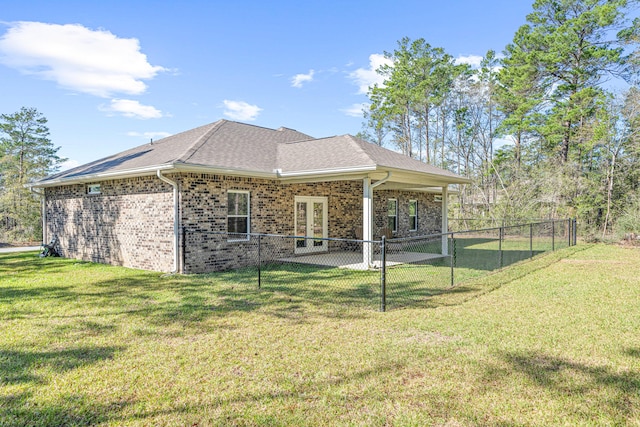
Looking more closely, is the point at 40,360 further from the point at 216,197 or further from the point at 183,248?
the point at 216,197

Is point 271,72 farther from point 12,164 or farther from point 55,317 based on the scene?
point 12,164

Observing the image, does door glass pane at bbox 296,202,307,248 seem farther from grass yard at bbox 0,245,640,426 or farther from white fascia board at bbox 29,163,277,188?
grass yard at bbox 0,245,640,426

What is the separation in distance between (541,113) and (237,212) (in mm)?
23475

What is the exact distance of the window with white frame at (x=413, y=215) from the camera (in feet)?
62.4

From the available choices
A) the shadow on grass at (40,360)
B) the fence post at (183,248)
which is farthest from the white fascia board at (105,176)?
the shadow on grass at (40,360)

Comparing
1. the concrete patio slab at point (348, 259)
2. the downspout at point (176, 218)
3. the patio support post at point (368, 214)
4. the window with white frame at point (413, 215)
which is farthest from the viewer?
the window with white frame at point (413, 215)

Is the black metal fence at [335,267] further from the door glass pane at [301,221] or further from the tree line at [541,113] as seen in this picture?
the tree line at [541,113]

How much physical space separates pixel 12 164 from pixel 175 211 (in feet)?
79.7

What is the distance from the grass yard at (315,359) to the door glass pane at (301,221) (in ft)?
18.1

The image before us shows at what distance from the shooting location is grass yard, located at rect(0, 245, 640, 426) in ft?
10.1

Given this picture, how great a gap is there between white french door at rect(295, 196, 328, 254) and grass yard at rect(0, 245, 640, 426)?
5.57 metres

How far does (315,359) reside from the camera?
413cm

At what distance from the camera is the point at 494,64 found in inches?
1163

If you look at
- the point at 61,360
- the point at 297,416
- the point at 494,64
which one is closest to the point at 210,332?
the point at 61,360
